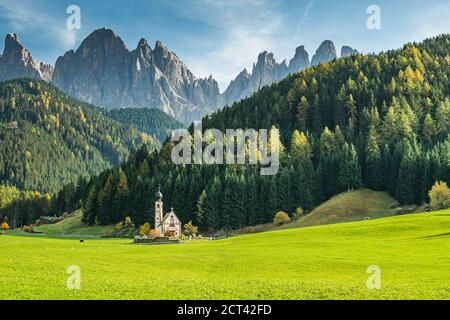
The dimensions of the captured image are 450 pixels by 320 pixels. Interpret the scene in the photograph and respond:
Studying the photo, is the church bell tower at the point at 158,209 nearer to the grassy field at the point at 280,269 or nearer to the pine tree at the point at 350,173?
the pine tree at the point at 350,173

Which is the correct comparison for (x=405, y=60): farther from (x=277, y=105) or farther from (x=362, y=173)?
(x=362, y=173)

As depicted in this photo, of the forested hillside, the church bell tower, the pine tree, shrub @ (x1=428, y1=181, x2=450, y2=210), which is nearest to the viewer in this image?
shrub @ (x1=428, y1=181, x2=450, y2=210)

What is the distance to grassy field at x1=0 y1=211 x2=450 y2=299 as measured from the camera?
26844 millimetres

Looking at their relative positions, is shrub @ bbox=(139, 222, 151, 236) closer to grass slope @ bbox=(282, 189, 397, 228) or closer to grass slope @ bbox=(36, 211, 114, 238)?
grass slope @ bbox=(36, 211, 114, 238)

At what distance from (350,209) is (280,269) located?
74.7 m

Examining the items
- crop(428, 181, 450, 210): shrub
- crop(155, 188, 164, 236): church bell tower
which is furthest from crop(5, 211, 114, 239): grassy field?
crop(428, 181, 450, 210): shrub

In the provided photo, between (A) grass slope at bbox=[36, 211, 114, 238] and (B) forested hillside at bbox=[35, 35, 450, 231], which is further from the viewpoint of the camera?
(A) grass slope at bbox=[36, 211, 114, 238]

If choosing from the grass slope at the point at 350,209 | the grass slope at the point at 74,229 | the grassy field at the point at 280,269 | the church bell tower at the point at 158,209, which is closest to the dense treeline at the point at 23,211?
the grass slope at the point at 74,229

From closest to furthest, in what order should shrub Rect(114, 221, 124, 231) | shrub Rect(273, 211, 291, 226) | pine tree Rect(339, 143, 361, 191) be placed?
shrub Rect(273, 211, 291, 226) → pine tree Rect(339, 143, 361, 191) → shrub Rect(114, 221, 124, 231)

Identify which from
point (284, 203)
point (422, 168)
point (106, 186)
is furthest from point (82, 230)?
point (422, 168)

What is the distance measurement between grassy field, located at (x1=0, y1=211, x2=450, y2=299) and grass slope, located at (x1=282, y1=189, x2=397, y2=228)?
1373 inches

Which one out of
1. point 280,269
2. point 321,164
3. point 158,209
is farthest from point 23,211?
point 280,269

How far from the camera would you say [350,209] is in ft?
368

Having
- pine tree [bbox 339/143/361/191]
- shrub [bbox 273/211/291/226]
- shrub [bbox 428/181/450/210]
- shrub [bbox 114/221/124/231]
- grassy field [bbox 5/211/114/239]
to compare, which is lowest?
grassy field [bbox 5/211/114/239]
